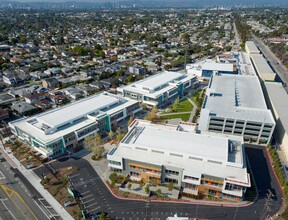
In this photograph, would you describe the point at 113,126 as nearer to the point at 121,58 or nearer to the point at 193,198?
the point at 193,198

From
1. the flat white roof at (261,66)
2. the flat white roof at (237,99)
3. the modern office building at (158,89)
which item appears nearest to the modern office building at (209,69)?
the flat white roof at (261,66)

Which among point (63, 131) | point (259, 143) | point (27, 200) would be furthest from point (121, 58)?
point (27, 200)

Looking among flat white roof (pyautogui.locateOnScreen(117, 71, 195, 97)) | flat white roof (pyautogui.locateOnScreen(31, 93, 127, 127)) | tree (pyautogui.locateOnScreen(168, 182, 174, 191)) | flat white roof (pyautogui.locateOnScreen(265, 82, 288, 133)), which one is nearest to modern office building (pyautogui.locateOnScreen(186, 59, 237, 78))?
flat white roof (pyautogui.locateOnScreen(117, 71, 195, 97))

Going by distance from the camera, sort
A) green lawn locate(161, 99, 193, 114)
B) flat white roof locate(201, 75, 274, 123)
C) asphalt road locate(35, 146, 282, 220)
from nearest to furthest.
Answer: asphalt road locate(35, 146, 282, 220) < flat white roof locate(201, 75, 274, 123) < green lawn locate(161, 99, 193, 114)

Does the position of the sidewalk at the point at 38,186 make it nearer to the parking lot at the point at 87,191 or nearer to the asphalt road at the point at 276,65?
the parking lot at the point at 87,191

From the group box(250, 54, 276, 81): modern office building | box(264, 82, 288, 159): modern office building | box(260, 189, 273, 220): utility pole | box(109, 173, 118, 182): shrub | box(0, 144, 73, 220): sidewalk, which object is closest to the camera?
box(260, 189, 273, 220): utility pole

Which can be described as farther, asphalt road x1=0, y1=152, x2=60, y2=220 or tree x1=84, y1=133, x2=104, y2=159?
tree x1=84, y1=133, x2=104, y2=159

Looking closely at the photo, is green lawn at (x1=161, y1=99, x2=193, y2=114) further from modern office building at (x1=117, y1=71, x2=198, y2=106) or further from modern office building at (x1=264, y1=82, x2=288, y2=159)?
modern office building at (x1=264, y1=82, x2=288, y2=159)

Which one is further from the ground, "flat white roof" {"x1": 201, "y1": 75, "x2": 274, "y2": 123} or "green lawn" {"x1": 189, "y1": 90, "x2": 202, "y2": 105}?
"flat white roof" {"x1": 201, "y1": 75, "x2": 274, "y2": 123}
